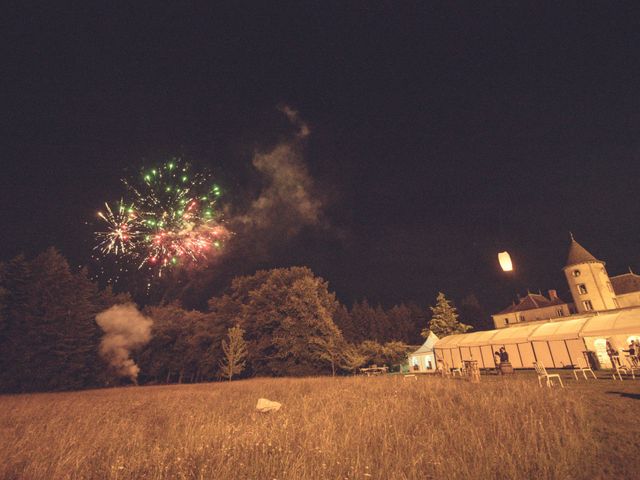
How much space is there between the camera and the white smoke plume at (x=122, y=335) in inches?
1626

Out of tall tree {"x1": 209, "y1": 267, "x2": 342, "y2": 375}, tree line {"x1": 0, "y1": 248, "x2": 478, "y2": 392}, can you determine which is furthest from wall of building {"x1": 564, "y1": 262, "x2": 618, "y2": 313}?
tall tree {"x1": 209, "y1": 267, "x2": 342, "y2": 375}

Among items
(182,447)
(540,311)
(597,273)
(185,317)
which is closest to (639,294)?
(597,273)

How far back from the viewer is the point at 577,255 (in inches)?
1875

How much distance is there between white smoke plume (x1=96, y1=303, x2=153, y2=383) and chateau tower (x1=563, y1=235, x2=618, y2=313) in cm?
6341

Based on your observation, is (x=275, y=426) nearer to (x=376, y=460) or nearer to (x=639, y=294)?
(x=376, y=460)

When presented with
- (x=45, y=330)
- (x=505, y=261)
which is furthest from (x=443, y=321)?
(x=45, y=330)

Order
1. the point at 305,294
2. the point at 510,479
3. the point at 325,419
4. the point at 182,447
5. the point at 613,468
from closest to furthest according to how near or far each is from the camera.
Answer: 1. the point at 510,479
2. the point at 613,468
3. the point at 182,447
4. the point at 325,419
5. the point at 305,294

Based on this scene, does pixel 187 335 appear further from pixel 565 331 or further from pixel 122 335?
pixel 565 331

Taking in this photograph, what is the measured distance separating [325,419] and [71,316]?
43.2 metres

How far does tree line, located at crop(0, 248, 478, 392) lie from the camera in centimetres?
3259

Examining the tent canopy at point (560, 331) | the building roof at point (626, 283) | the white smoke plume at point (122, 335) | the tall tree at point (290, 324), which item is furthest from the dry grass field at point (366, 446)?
the building roof at point (626, 283)

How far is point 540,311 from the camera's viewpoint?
185 ft

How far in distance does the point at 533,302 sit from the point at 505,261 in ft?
142

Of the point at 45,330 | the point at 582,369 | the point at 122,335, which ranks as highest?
the point at 122,335
